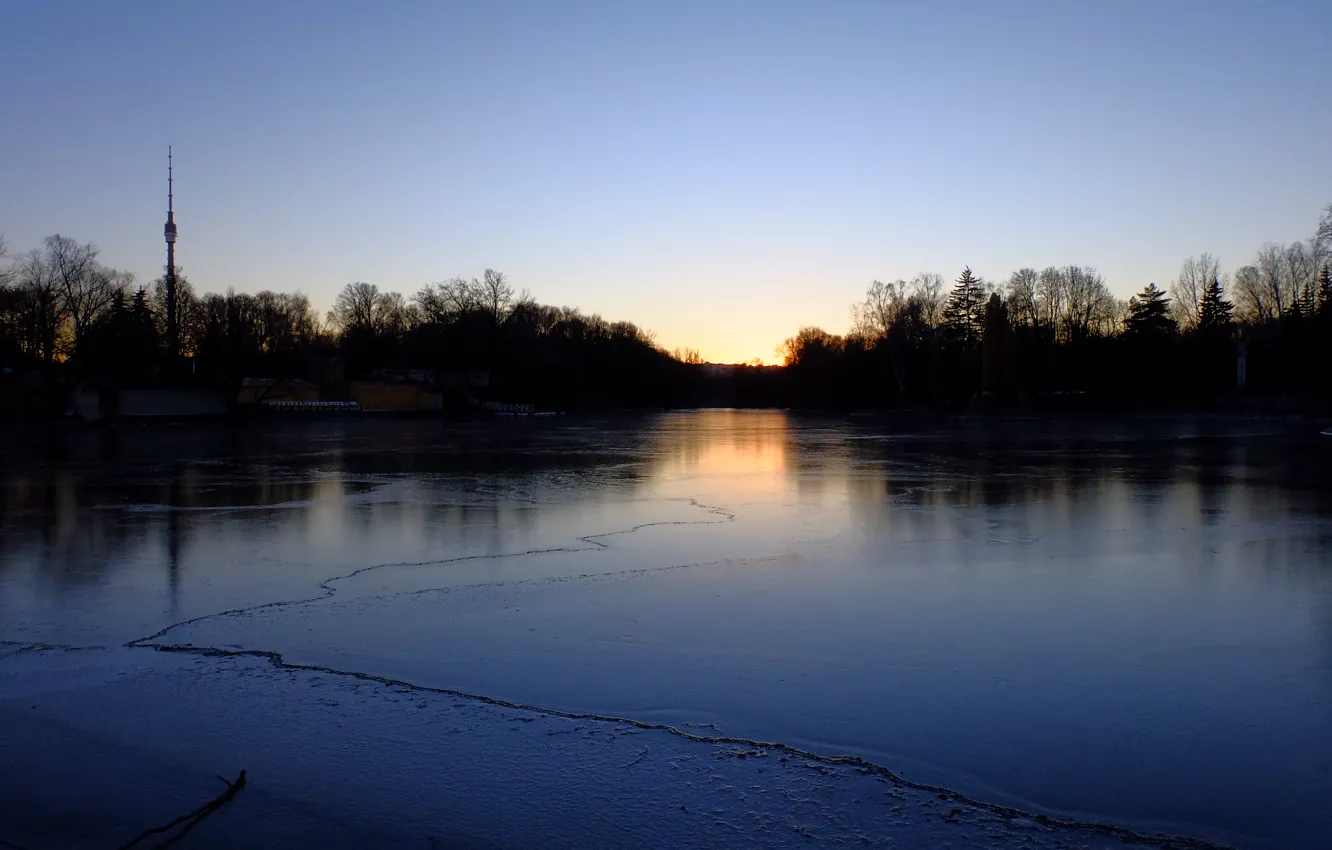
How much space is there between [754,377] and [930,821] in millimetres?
126232

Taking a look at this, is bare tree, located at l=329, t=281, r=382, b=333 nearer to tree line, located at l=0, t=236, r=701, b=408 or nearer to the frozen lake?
tree line, located at l=0, t=236, r=701, b=408

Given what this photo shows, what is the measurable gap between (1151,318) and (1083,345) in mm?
6475

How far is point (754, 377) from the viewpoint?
129000 millimetres

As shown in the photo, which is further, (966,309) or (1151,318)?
(966,309)

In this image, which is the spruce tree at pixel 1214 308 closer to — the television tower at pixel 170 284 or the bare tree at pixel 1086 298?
the bare tree at pixel 1086 298

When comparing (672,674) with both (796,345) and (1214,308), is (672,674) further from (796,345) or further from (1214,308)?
(796,345)

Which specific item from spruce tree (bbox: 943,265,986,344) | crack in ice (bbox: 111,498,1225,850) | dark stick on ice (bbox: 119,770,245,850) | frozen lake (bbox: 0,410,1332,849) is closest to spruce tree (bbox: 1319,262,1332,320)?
spruce tree (bbox: 943,265,986,344)

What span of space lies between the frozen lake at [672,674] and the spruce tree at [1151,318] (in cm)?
6506

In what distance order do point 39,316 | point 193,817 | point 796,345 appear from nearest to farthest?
point 193,817
point 39,316
point 796,345

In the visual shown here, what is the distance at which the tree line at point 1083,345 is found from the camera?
61969 millimetres

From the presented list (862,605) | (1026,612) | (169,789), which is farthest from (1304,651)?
(169,789)

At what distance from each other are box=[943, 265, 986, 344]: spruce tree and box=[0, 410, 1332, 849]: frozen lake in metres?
78.8

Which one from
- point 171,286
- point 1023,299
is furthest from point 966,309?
point 171,286

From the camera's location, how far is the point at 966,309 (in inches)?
3509
